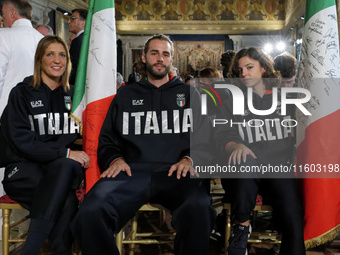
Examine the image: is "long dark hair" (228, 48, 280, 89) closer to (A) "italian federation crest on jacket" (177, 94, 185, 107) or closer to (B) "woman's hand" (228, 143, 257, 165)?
(A) "italian federation crest on jacket" (177, 94, 185, 107)

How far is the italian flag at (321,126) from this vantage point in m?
A: 2.22

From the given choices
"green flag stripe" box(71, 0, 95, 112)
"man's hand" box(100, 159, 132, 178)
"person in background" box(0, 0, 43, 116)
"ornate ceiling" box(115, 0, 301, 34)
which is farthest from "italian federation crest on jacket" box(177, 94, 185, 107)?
"ornate ceiling" box(115, 0, 301, 34)

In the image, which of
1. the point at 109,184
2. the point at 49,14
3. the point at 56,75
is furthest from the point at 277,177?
Result: the point at 49,14

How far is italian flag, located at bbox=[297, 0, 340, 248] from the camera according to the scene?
2221 millimetres

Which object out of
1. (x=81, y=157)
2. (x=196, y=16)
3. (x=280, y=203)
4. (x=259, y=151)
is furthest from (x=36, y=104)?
(x=196, y=16)

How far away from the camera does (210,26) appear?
13.7 m

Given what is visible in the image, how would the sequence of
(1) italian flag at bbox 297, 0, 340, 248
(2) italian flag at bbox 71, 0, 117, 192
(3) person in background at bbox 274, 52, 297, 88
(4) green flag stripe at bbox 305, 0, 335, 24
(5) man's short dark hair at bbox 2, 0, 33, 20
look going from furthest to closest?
(3) person in background at bbox 274, 52, 297, 88
(5) man's short dark hair at bbox 2, 0, 33, 20
(2) italian flag at bbox 71, 0, 117, 192
(4) green flag stripe at bbox 305, 0, 335, 24
(1) italian flag at bbox 297, 0, 340, 248

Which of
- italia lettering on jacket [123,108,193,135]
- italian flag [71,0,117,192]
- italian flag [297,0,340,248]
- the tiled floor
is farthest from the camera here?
the tiled floor

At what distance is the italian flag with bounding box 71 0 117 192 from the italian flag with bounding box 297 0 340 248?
1.28 meters

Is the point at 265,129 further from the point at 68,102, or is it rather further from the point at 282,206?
the point at 68,102

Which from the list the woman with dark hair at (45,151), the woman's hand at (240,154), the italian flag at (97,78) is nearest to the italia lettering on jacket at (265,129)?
the woman's hand at (240,154)

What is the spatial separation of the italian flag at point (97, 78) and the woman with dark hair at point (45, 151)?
0.10 meters

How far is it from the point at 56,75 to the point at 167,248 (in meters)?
1.55

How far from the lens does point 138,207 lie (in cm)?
225
